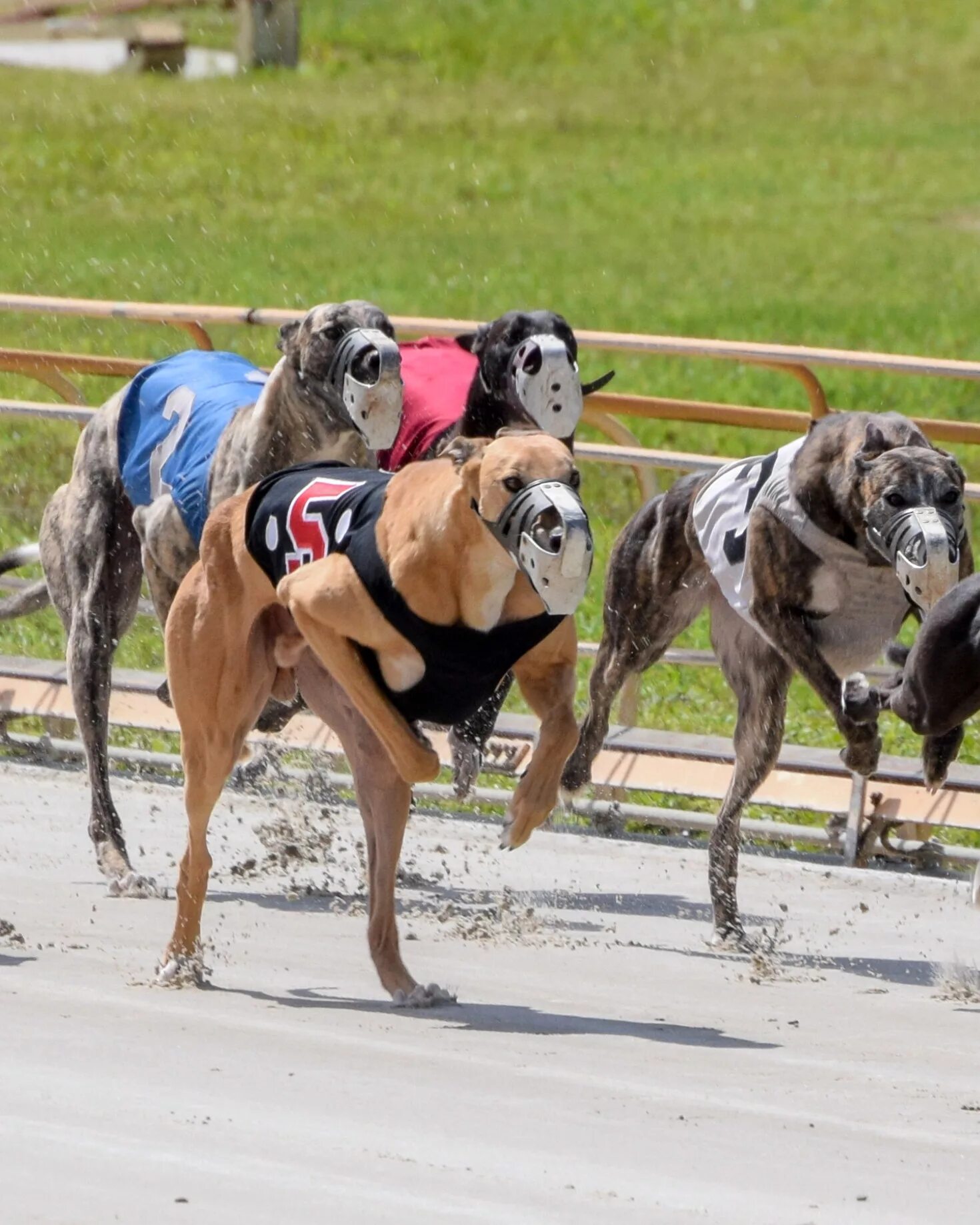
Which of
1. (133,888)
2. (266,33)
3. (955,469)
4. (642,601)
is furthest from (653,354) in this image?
(266,33)

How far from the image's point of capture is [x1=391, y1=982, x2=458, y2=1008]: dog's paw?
496 cm

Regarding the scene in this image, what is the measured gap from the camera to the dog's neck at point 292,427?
612cm

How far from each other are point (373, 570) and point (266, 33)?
25962 millimetres

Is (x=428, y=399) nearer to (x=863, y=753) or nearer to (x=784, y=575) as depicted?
(x=784, y=575)

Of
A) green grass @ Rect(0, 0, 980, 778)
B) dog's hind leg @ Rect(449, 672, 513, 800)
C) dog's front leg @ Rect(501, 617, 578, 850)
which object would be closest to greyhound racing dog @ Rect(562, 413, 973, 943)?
dog's hind leg @ Rect(449, 672, 513, 800)

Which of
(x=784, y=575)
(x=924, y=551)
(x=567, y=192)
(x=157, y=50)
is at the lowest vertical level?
(x=567, y=192)

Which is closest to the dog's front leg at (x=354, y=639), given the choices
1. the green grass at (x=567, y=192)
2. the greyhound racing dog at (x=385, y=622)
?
the greyhound racing dog at (x=385, y=622)

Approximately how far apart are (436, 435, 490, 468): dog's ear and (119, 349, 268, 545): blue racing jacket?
186 centimetres

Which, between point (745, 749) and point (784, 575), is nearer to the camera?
point (784, 575)

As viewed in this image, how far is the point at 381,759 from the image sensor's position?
4.98 metres

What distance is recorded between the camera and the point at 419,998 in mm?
4961

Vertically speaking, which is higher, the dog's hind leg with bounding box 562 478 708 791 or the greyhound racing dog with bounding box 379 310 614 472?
the greyhound racing dog with bounding box 379 310 614 472

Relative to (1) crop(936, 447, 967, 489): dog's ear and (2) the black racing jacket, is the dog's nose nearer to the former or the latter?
(2) the black racing jacket

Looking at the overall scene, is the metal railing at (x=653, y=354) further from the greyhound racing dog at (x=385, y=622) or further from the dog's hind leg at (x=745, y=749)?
the greyhound racing dog at (x=385, y=622)
